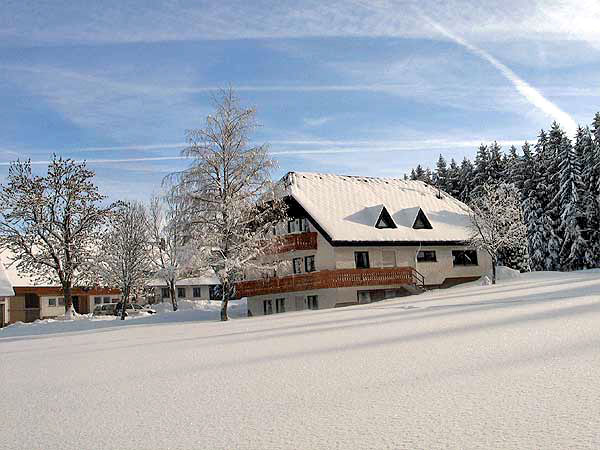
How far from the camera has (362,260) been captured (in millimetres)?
38438

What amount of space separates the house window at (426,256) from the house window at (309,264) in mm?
7399

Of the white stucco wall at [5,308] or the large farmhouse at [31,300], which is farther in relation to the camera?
the large farmhouse at [31,300]

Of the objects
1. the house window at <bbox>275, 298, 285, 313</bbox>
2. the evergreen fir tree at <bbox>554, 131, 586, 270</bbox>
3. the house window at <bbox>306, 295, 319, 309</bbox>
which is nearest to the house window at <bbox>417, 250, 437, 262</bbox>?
the house window at <bbox>306, 295, 319, 309</bbox>

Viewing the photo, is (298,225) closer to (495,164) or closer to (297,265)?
(297,265)

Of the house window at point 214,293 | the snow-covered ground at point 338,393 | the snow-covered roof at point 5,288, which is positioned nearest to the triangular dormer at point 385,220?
the snow-covered ground at point 338,393

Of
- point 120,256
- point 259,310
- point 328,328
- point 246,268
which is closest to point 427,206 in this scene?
point 259,310

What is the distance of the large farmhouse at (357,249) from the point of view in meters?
37.0

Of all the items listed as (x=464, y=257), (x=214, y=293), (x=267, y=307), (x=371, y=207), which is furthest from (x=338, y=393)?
(x=214, y=293)

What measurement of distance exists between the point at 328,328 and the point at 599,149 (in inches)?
1850

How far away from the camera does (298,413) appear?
6.83 meters

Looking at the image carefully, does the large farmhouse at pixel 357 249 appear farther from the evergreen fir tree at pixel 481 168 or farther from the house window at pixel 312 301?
the evergreen fir tree at pixel 481 168

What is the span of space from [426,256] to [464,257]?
3595 mm

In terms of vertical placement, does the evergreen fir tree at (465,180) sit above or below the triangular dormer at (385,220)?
above

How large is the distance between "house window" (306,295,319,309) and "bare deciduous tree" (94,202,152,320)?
13.0m
